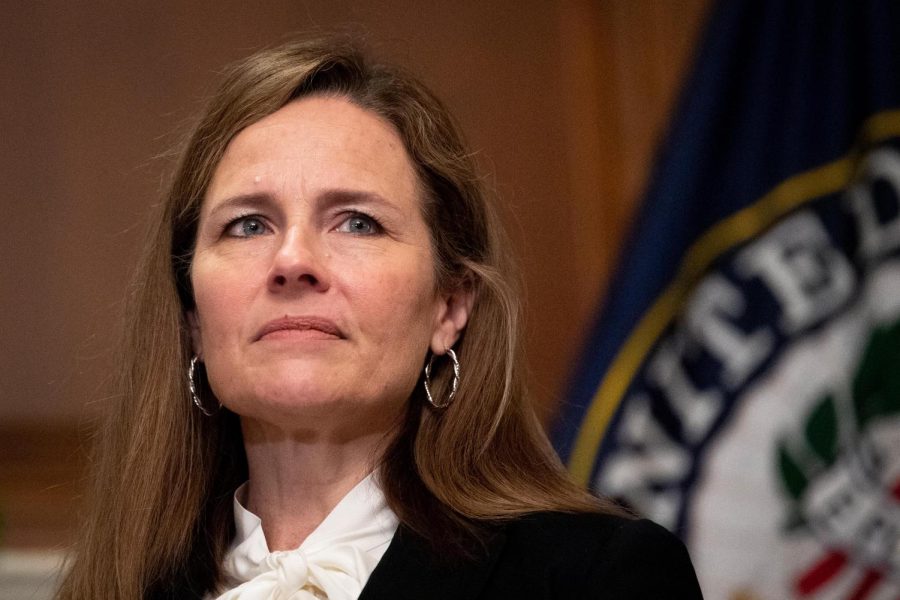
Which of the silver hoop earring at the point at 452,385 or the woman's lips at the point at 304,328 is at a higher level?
the woman's lips at the point at 304,328

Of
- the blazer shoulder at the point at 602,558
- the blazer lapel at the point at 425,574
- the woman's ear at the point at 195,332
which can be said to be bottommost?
the blazer lapel at the point at 425,574

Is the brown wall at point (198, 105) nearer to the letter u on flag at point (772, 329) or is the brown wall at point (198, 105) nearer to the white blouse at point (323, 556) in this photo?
the letter u on flag at point (772, 329)

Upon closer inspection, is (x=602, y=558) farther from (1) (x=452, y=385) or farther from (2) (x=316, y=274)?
(2) (x=316, y=274)

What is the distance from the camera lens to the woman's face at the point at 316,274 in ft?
5.61

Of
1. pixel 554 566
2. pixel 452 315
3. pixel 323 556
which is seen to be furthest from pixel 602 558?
pixel 452 315

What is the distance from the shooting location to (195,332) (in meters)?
1.97

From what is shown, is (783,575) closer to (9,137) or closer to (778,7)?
(778,7)

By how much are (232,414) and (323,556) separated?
1.29 feet

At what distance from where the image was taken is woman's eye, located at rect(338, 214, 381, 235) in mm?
1791

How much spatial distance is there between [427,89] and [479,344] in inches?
16.9

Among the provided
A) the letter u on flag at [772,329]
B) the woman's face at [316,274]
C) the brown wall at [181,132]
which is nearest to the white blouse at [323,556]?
the woman's face at [316,274]

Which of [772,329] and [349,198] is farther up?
[349,198]

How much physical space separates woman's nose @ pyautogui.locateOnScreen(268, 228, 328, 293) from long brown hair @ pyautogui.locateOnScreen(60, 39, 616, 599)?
0.22 m

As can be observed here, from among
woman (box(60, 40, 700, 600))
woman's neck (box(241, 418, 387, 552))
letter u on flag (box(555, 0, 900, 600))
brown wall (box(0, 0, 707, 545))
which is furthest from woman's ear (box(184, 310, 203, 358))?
brown wall (box(0, 0, 707, 545))
